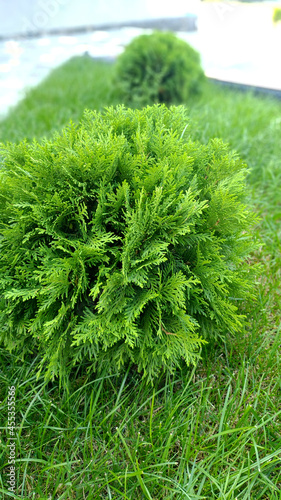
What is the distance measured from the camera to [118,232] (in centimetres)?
188

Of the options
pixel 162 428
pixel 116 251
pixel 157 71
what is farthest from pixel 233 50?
pixel 162 428

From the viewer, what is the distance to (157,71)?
19.0ft

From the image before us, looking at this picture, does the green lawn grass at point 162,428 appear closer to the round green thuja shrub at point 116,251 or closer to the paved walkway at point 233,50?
the round green thuja shrub at point 116,251

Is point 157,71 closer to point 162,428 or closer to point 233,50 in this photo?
point 233,50

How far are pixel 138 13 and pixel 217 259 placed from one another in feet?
63.3

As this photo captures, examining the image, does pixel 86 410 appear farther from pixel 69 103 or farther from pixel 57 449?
pixel 69 103

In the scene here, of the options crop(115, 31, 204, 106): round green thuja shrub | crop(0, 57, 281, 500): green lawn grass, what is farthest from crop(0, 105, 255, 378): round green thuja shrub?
crop(115, 31, 204, 106): round green thuja shrub

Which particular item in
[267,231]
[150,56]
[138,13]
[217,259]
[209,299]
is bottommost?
[267,231]

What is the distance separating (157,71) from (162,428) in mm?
5480

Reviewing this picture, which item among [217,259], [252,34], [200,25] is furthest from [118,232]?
[200,25]

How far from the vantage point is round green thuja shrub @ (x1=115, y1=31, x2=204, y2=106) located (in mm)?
5699

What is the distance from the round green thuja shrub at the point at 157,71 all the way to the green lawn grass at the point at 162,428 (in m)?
4.29

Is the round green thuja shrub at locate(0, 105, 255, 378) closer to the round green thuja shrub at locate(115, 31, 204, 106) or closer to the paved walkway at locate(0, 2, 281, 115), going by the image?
the round green thuja shrub at locate(115, 31, 204, 106)

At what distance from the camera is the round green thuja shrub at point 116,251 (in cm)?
166
